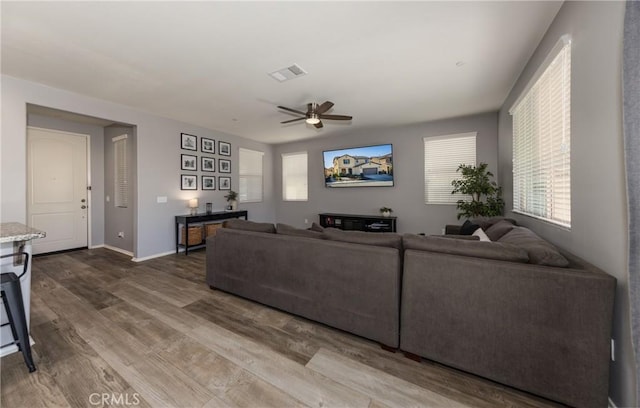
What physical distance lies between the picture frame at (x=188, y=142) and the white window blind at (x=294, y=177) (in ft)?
8.08

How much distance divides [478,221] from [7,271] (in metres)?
4.94

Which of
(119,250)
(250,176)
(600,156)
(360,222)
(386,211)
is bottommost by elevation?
(119,250)

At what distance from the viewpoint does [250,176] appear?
6.53 m

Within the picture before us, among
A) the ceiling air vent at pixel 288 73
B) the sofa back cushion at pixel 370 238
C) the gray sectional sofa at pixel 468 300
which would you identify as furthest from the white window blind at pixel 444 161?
the sofa back cushion at pixel 370 238

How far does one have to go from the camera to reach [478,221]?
3.47 meters

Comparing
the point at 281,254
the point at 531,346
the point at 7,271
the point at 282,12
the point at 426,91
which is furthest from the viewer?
the point at 426,91

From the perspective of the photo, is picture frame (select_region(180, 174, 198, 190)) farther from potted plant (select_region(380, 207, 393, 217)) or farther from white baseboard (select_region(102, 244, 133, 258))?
potted plant (select_region(380, 207, 393, 217))

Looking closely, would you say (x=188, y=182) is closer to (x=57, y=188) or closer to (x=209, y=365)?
(x=57, y=188)

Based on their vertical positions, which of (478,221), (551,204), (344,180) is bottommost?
(478,221)

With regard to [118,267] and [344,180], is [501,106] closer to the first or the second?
[344,180]

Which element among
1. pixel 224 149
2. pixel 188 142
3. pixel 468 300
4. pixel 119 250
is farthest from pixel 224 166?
pixel 468 300

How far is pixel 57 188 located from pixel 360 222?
6.07 metres

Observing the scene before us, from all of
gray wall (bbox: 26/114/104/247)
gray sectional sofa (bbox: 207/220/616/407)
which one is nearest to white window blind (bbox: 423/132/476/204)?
gray sectional sofa (bbox: 207/220/616/407)

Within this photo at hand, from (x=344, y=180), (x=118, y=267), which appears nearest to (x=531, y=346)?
(x=344, y=180)
